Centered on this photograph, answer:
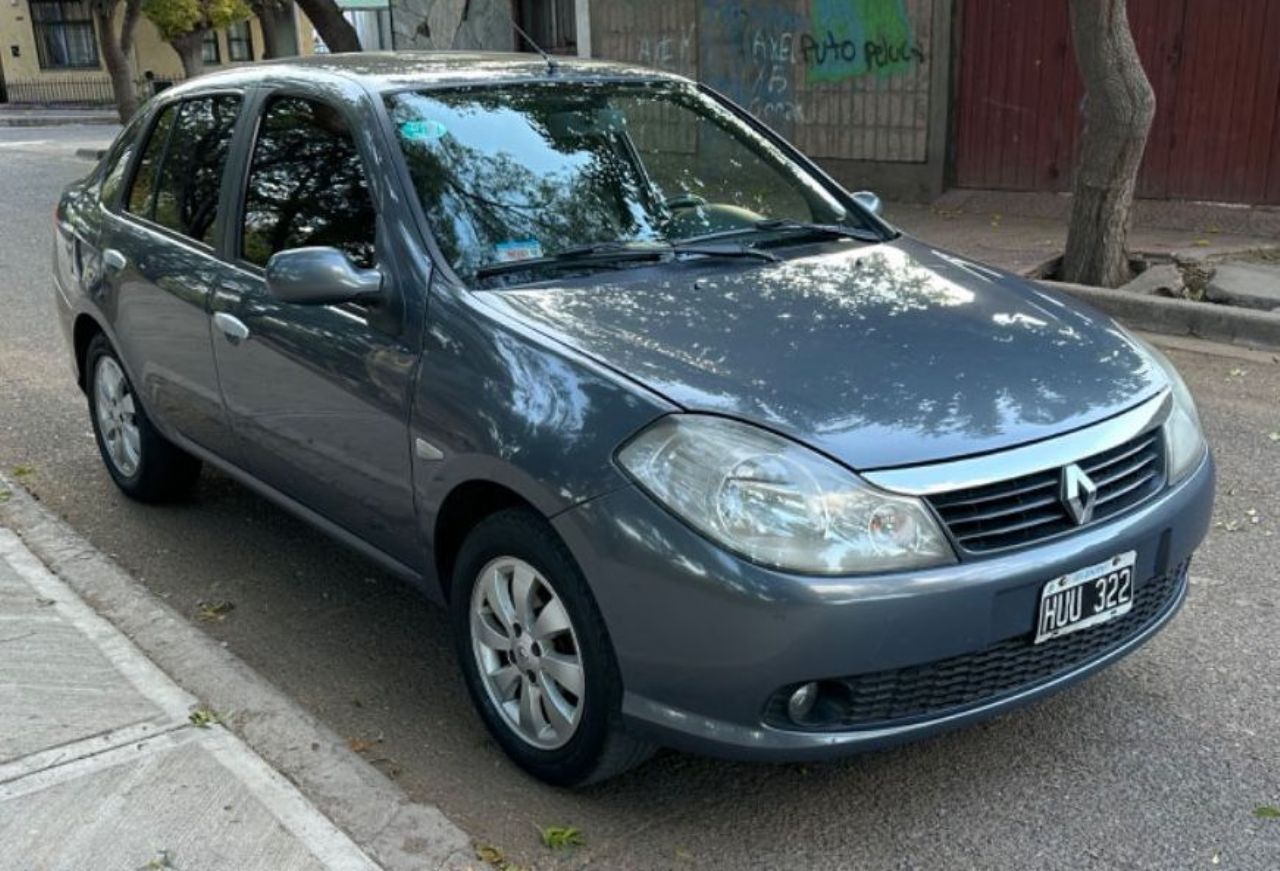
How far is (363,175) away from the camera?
372cm

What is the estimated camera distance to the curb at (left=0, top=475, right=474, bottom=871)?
2.95 meters

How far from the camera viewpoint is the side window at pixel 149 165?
16.2 ft

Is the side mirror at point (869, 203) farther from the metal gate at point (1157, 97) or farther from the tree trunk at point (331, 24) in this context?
the tree trunk at point (331, 24)

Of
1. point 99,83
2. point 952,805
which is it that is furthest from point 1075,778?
point 99,83

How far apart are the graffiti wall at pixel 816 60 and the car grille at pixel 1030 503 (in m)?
9.83

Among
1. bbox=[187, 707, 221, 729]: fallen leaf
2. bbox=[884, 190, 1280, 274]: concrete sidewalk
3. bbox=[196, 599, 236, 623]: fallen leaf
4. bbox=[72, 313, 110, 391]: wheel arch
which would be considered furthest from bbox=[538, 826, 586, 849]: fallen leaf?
bbox=[884, 190, 1280, 274]: concrete sidewalk

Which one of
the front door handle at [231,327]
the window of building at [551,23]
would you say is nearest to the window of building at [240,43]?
the window of building at [551,23]

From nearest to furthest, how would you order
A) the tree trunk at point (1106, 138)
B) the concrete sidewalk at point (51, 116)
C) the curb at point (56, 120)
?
the tree trunk at point (1106, 138) < the curb at point (56, 120) < the concrete sidewalk at point (51, 116)

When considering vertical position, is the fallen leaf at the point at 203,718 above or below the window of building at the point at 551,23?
below

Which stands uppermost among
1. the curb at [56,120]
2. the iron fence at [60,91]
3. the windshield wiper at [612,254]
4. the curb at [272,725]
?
the windshield wiper at [612,254]

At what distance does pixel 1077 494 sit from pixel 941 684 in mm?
526

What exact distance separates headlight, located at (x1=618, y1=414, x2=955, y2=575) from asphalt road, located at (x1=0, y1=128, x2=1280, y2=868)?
0.77 meters

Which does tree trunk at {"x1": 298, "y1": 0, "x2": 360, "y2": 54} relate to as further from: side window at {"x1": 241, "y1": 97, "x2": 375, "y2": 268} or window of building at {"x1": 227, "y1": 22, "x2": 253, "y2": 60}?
window of building at {"x1": 227, "y1": 22, "x2": 253, "y2": 60}

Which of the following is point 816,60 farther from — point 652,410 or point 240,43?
point 240,43
